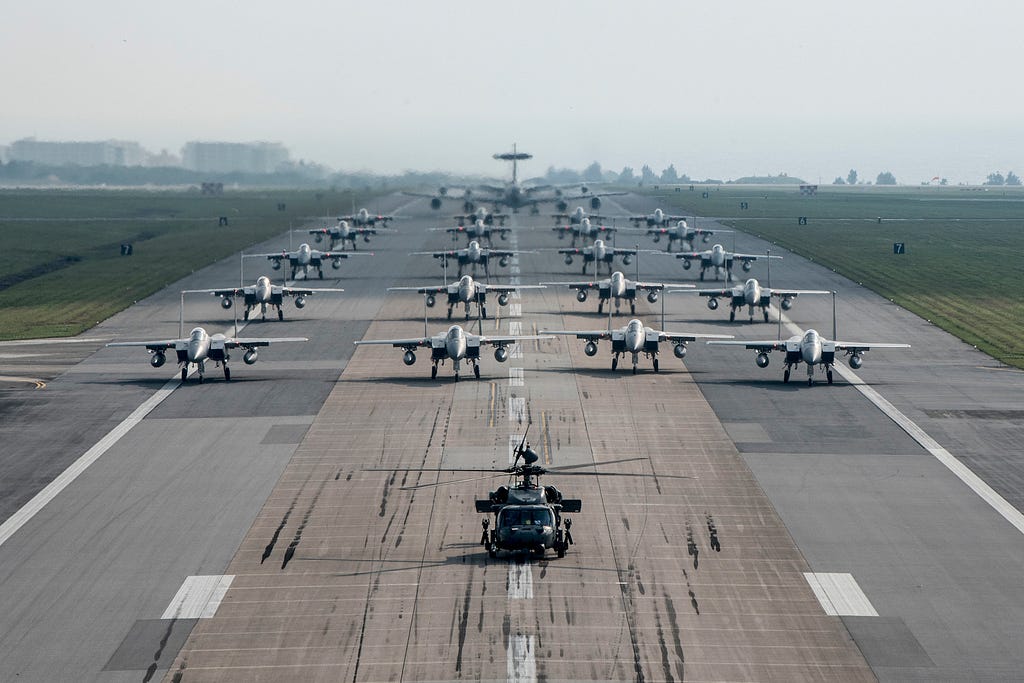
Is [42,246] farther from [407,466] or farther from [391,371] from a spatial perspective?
[407,466]

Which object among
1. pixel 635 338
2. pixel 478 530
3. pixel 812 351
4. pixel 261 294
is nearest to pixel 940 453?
pixel 812 351

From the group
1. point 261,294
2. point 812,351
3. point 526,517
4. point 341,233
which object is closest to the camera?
point 526,517

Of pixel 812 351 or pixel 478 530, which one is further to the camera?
pixel 812 351

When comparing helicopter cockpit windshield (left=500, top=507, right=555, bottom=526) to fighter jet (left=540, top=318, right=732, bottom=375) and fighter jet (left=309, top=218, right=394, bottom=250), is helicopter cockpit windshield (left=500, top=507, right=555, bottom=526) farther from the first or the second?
fighter jet (left=309, top=218, right=394, bottom=250)

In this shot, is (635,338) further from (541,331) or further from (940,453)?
(940,453)

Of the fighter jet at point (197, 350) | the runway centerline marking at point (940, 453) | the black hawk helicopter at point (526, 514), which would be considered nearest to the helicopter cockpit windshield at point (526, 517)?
the black hawk helicopter at point (526, 514)

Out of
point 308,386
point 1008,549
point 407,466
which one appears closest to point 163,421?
point 308,386
